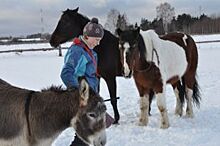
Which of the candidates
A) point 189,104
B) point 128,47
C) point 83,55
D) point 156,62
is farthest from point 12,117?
point 189,104

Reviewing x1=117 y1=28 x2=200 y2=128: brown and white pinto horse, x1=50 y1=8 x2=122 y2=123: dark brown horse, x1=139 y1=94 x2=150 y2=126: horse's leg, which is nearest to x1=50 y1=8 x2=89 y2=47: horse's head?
x1=50 y1=8 x2=122 y2=123: dark brown horse

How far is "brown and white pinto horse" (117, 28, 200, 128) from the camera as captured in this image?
6180mm

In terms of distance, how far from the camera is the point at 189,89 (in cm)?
808

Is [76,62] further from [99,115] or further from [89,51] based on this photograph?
[99,115]

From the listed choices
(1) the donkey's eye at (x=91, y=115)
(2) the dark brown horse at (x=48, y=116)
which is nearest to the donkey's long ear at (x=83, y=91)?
(2) the dark brown horse at (x=48, y=116)

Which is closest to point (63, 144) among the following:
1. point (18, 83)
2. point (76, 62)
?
point (76, 62)

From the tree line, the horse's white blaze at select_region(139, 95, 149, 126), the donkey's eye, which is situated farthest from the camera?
the tree line

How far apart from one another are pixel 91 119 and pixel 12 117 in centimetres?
77

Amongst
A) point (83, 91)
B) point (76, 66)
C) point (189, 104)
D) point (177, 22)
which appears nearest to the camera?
point (83, 91)

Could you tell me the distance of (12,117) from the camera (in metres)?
3.57

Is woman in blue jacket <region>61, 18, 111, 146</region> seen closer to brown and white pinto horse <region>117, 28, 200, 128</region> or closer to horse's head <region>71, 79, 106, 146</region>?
horse's head <region>71, 79, 106, 146</region>

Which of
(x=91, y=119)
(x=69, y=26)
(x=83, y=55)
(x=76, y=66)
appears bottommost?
(x=91, y=119)

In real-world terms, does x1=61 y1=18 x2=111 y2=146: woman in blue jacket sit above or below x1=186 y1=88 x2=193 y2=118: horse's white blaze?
above

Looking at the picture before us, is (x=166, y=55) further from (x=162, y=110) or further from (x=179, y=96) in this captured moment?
(x=179, y=96)
